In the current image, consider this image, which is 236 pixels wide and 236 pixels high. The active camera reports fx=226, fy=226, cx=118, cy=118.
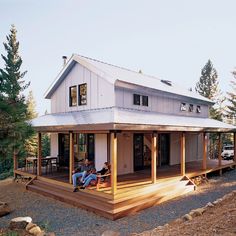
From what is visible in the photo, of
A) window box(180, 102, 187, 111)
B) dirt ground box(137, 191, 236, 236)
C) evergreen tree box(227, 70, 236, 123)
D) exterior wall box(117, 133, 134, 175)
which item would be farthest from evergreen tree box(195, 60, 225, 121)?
dirt ground box(137, 191, 236, 236)

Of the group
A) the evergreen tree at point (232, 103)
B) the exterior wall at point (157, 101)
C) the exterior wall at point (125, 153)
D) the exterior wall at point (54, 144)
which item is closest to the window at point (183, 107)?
the exterior wall at point (157, 101)

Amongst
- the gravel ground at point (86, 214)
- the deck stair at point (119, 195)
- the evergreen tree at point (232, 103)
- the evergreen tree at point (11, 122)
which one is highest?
the evergreen tree at point (232, 103)

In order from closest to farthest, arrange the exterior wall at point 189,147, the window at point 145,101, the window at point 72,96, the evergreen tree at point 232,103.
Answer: the window at point 145,101, the window at point 72,96, the exterior wall at point 189,147, the evergreen tree at point 232,103

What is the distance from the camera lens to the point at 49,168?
1330 centimetres

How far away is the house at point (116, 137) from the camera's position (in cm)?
820

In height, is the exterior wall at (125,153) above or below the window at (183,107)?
below

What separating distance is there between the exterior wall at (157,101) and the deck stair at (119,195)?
425 cm

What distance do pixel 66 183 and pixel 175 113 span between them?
28.3ft

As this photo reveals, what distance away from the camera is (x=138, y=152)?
1252cm

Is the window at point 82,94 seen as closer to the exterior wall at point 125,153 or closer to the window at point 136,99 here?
the window at point 136,99

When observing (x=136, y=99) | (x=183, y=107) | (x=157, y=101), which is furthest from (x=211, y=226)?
(x=183, y=107)

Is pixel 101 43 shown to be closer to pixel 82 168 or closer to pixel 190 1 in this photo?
pixel 190 1

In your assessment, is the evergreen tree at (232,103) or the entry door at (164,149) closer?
the entry door at (164,149)

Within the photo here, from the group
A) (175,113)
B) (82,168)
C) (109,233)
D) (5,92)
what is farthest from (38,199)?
(175,113)
